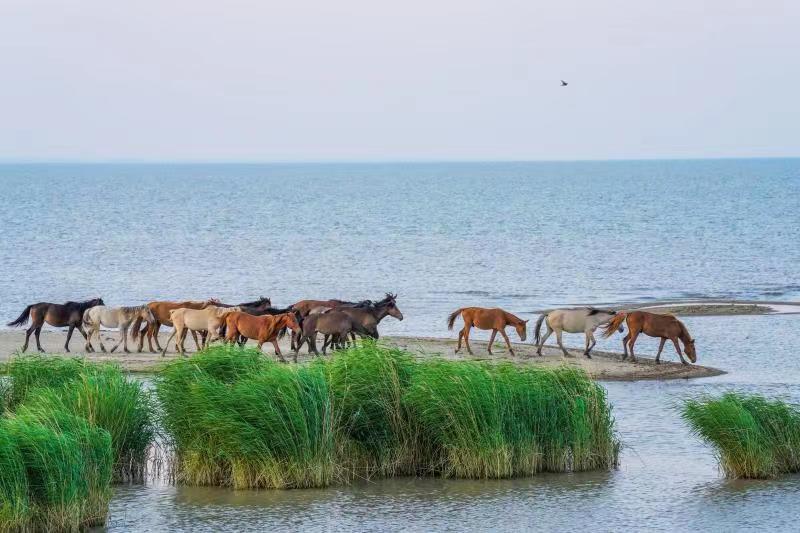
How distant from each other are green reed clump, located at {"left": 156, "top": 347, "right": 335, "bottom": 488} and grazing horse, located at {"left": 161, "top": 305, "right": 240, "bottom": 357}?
9.20 m

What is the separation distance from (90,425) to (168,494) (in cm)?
158

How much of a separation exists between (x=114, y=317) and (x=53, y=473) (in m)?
14.6

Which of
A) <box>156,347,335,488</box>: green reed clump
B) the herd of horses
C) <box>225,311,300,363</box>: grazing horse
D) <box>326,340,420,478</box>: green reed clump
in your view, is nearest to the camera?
<box>156,347,335,488</box>: green reed clump

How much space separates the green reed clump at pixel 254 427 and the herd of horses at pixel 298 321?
8743mm

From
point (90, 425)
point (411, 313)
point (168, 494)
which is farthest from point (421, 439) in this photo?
point (411, 313)

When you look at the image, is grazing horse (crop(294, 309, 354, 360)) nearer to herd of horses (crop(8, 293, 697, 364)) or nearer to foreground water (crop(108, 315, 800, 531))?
herd of horses (crop(8, 293, 697, 364))

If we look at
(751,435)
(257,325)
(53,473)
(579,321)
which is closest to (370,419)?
(53,473)

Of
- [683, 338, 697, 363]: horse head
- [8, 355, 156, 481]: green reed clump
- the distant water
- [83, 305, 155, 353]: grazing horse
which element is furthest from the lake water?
[83, 305, 155, 353]: grazing horse

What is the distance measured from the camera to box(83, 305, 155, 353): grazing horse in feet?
91.1

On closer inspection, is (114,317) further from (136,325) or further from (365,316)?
(365,316)

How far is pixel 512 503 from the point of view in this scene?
15.5 meters

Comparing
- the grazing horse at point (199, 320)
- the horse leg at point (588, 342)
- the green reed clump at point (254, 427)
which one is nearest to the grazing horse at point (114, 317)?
the grazing horse at point (199, 320)

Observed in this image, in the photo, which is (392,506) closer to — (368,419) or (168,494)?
(368,419)

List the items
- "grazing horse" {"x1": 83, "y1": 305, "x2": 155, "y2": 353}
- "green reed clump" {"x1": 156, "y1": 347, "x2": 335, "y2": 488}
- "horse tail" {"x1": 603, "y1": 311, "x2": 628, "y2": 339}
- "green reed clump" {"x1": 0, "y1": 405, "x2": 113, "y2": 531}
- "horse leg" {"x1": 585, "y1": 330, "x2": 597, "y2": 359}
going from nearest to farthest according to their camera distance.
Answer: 1. "green reed clump" {"x1": 0, "y1": 405, "x2": 113, "y2": 531}
2. "green reed clump" {"x1": 156, "y1": 347, "x2": 335, "y2": 488}
3. "horse tail" {"x1": 603, "y1": 311, "x2": 628, "y2": 339}
4. "horse leg" {"x1": 585, "y1": 330, "x2": 597, "y2": 359}
5. "grazing horse" {"x1": 83, "y1": 305, "x2": 155, "y2": 353}
